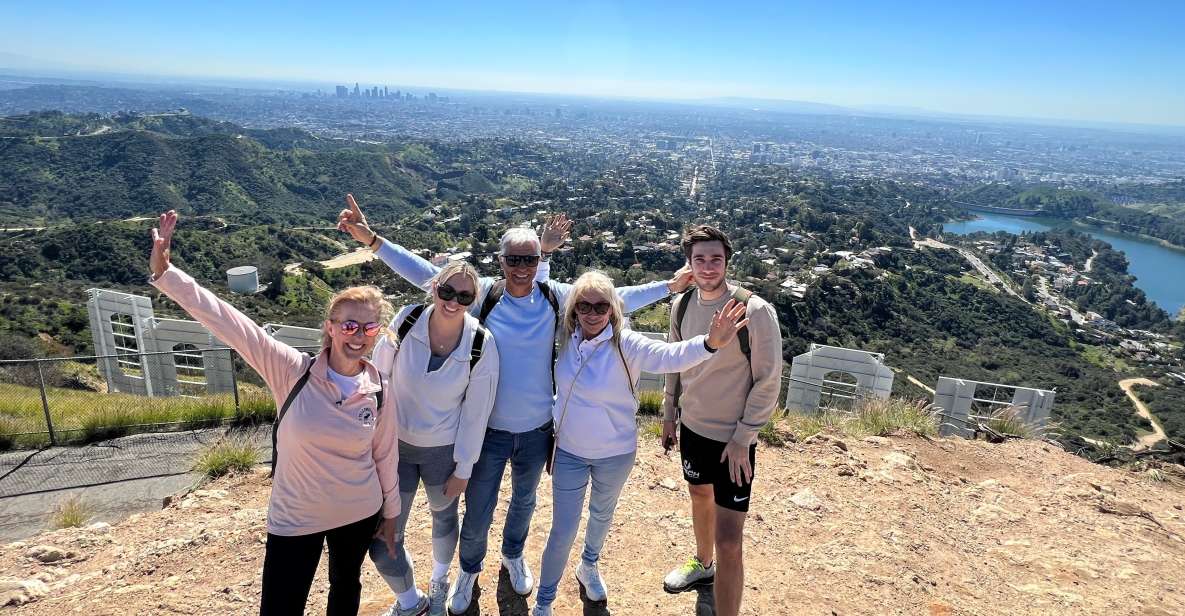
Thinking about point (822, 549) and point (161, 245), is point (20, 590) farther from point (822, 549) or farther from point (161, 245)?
point (822, 549)

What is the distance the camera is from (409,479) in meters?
2.19

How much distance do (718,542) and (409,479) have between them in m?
1.19

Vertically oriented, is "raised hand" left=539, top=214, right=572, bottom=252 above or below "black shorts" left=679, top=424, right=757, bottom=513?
above

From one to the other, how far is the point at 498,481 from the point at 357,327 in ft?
2.89

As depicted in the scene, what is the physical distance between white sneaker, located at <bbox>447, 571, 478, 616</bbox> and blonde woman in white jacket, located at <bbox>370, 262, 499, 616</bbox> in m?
0.33

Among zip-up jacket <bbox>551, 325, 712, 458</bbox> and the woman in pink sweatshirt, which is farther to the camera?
zip-up jacket <bbox>551, 325, 712, 458</bbox>

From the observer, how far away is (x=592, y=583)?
8.43 ft

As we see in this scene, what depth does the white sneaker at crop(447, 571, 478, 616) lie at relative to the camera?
2.41 m

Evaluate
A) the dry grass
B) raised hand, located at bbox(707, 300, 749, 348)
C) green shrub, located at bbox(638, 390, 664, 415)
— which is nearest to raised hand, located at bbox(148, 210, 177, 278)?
raised hand, located at bbox(707, 300, 749, 348)

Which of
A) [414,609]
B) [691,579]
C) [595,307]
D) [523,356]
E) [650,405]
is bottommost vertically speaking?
[650,405]

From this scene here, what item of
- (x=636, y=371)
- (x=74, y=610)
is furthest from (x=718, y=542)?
(x=74, y=610)

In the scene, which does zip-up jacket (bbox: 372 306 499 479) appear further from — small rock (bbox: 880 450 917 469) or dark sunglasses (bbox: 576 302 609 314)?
small rock (bbox: 880 450 917 469)

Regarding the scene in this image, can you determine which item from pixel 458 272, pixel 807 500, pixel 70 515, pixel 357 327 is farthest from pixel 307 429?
pixel 807 500

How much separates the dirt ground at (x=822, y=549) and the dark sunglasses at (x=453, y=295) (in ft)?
4.65
